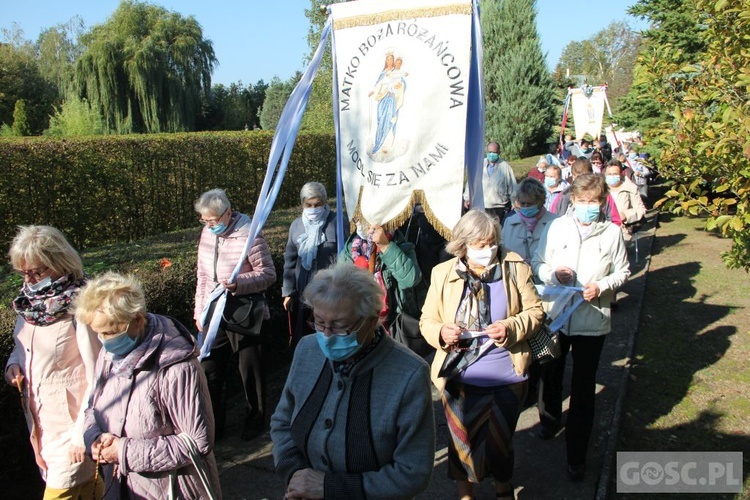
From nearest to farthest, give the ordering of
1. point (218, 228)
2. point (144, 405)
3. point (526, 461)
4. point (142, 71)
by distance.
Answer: point (144, 405)
point (526, 461)
point (218, 228)
point (142, 71)

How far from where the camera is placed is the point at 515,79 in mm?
26859

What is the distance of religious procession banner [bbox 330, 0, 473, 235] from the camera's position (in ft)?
12.7

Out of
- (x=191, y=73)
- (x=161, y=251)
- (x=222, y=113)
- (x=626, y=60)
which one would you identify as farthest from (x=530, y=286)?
(x=626, y=60)

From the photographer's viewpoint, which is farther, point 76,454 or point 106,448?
point 76,454

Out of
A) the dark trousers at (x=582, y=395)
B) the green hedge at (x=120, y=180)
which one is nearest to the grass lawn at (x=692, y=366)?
the dark trousers at (x=582, y=395)

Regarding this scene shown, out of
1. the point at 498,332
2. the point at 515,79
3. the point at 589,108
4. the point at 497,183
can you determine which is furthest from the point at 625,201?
the point at 515,79

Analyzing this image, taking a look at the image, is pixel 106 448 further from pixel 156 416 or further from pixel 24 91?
pixel 24 91

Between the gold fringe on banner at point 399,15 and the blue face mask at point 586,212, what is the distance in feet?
5.04

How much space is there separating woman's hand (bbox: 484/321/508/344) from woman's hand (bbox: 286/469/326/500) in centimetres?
140

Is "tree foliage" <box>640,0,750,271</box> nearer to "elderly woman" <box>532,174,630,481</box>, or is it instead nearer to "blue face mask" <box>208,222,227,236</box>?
"elderly woman" <box>532,174,630,481</box>

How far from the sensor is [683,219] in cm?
1659

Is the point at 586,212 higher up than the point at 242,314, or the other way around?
the point at 586,212

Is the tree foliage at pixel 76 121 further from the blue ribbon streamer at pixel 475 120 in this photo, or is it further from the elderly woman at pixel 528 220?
the blue ribbon streamer at pixel 475 120

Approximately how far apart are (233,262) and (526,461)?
8.46 ft
